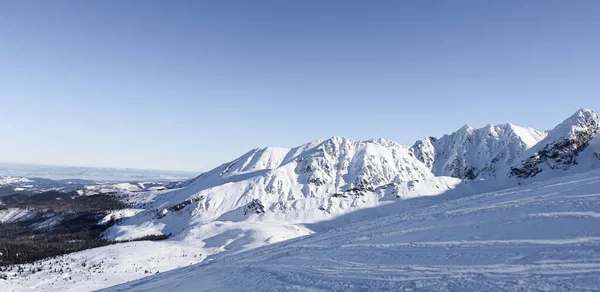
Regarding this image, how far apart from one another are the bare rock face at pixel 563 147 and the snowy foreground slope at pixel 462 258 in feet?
423

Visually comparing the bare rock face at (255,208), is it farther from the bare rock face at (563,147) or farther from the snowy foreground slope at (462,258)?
the snowy foreground slope at (462,258)

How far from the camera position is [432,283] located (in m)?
14.2

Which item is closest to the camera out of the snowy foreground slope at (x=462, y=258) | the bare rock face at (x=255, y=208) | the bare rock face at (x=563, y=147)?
the snowy foreground slope at (x=462, y=258)

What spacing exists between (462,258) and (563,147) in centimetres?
15457

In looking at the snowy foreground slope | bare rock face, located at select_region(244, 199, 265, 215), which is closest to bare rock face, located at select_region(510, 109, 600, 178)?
bare rock face, located at select_region(244, 199, 265, 215)

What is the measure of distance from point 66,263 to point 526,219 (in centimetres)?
6895

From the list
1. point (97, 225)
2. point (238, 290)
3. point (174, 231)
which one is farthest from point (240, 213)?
point (238, 290)

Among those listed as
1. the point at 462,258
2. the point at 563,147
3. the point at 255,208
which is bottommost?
the point at 255,208

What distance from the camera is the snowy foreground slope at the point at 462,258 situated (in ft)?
44.3

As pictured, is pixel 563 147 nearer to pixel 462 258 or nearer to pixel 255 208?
pixel 255 208

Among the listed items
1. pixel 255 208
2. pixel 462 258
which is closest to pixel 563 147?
pixel 255 208

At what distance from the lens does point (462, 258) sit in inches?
675

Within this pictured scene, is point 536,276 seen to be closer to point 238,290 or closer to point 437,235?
point 437,235

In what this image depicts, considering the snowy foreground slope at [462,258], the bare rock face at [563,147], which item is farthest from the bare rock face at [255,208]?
the snowy foreground slope at [462,258]
